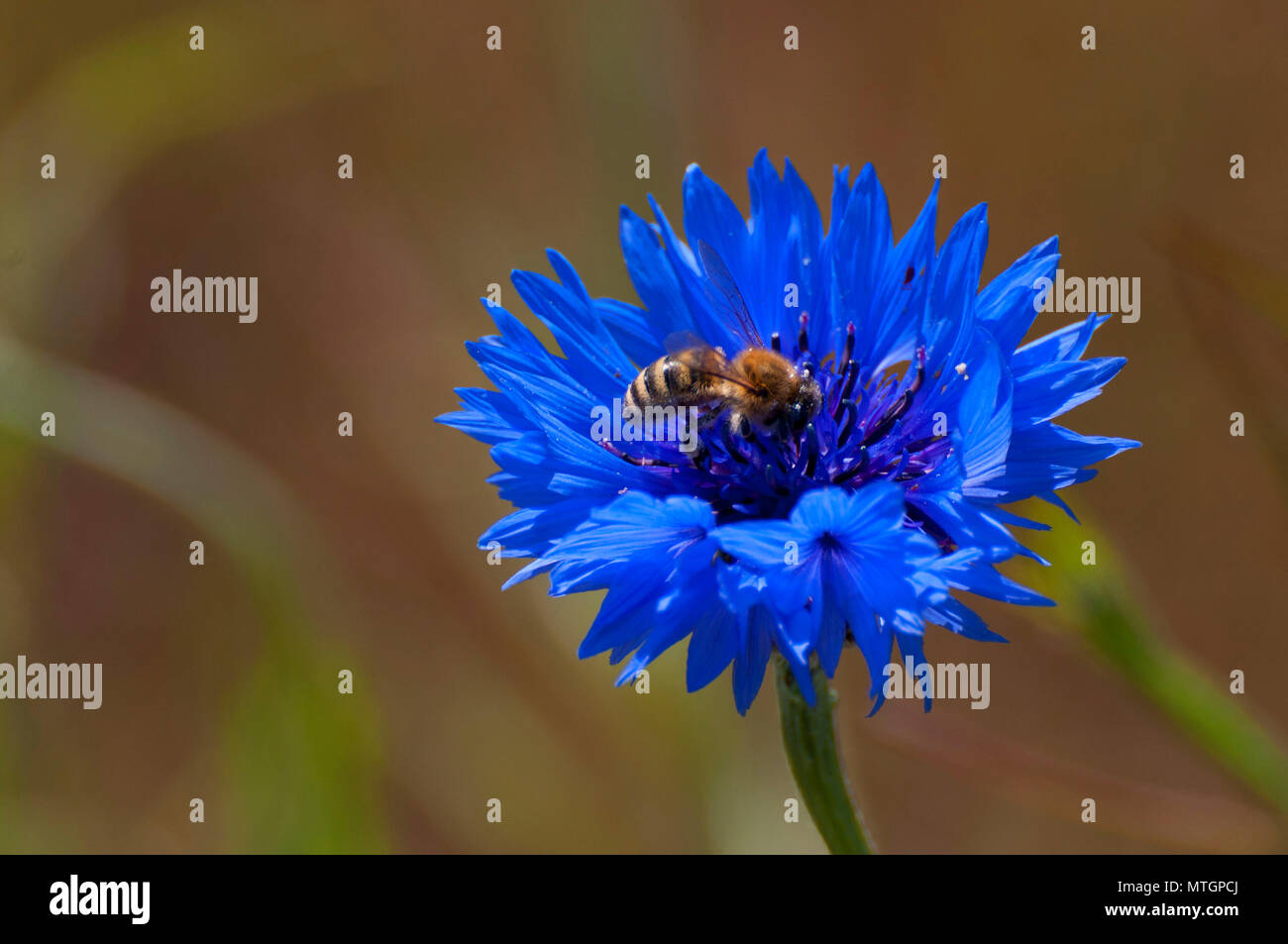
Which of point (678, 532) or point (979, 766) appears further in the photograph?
point (979, 766)

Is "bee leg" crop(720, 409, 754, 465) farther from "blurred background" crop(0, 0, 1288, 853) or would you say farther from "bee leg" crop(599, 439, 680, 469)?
"blurred background" crop(0, 0, 1288, 853)

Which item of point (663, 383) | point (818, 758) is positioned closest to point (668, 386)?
point (663, 383)

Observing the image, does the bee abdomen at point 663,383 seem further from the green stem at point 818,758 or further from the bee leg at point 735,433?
the green stem at point 818,758

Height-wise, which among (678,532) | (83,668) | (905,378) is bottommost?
(83,668)

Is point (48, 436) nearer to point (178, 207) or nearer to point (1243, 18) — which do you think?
point (178, 207)

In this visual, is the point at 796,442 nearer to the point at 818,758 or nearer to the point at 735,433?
the point at 735,433

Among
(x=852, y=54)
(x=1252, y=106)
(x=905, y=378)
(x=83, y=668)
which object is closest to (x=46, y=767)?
(x=83, y=668)
